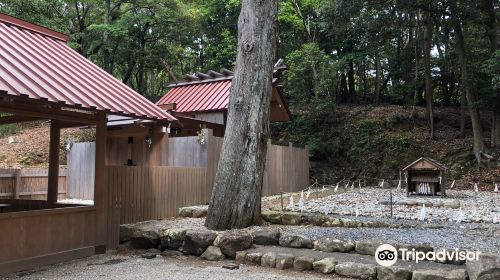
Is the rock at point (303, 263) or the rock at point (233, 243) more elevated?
the rock at point (233, 243)

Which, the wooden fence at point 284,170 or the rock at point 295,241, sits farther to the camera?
the wooden fence at point 284,170

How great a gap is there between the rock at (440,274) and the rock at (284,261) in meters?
1.83

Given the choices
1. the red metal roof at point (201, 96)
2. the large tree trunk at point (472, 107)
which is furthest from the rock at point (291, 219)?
the large tree trunk at point (472, 107)

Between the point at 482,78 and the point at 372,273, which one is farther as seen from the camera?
the point at 482,78

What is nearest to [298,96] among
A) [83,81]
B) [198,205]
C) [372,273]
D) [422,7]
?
[422,7]

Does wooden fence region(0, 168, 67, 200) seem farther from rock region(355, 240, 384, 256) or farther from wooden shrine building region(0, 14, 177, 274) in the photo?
rock region(355, 240, 384, 256)

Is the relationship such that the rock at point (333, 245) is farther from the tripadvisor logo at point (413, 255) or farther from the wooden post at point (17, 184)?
the wooden post at point (17, 184)

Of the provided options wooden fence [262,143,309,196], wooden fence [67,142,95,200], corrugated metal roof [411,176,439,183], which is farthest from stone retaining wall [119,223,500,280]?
corrugated metal roof [411,176,439,183]

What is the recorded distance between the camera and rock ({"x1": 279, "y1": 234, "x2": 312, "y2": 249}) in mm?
6978

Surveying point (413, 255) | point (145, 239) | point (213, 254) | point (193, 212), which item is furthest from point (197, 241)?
point (413, 255)

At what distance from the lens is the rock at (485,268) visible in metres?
4.87

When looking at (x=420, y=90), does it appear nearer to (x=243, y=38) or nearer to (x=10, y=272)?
(x=243, y=38)

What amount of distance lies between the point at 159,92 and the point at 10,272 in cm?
3019

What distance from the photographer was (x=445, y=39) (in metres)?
23.5
